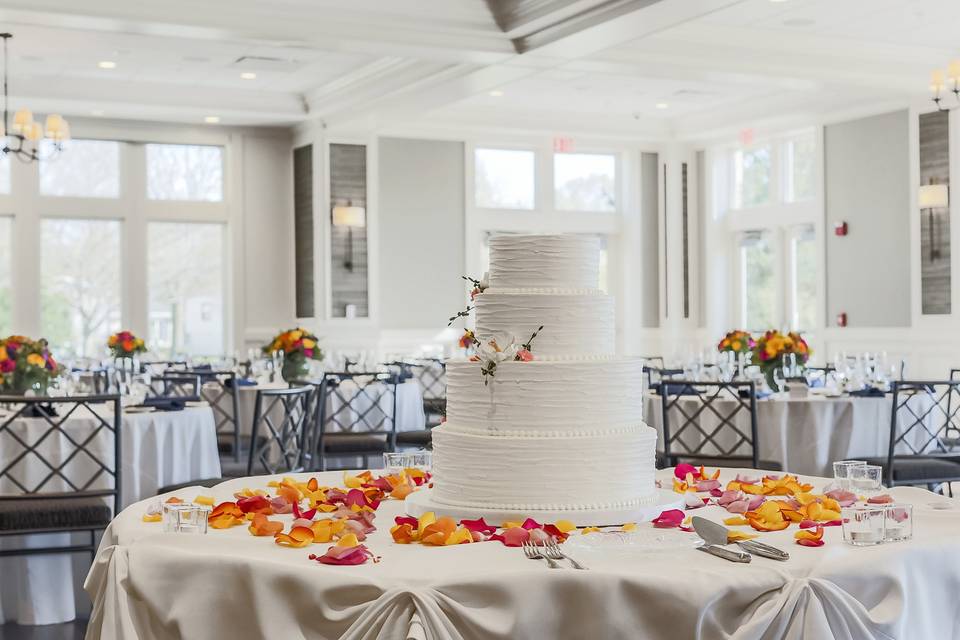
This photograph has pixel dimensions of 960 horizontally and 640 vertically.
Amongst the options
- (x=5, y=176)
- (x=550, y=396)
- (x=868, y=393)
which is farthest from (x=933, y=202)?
(x=550, y=396)

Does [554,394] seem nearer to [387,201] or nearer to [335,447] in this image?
[335,447]

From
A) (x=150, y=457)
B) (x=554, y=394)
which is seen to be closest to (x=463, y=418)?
(x=554, y=394)

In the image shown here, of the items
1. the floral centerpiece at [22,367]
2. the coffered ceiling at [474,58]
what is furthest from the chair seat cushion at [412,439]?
the coffered ceiling at [474,58]

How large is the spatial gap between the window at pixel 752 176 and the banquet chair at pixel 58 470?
410 inches

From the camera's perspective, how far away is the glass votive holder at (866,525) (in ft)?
7.60

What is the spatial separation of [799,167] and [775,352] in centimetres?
747

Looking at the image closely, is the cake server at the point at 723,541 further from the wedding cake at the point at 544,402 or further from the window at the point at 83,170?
the window at the point at 83,170

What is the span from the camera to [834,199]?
42.9 ft

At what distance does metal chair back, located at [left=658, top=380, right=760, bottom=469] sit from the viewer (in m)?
6.17

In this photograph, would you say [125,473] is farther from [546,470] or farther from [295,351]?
[546,470]

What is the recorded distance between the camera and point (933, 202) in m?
11.7

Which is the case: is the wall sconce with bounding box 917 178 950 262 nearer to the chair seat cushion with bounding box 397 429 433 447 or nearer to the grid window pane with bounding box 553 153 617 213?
the grid window pane with bounding box 553 153 617 213

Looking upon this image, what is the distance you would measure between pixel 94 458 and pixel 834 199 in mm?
9956

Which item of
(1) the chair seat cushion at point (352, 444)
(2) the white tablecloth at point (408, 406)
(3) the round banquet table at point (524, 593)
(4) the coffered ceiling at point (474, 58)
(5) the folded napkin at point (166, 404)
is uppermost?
(4) the coffered ceiling at point (474, 58)
